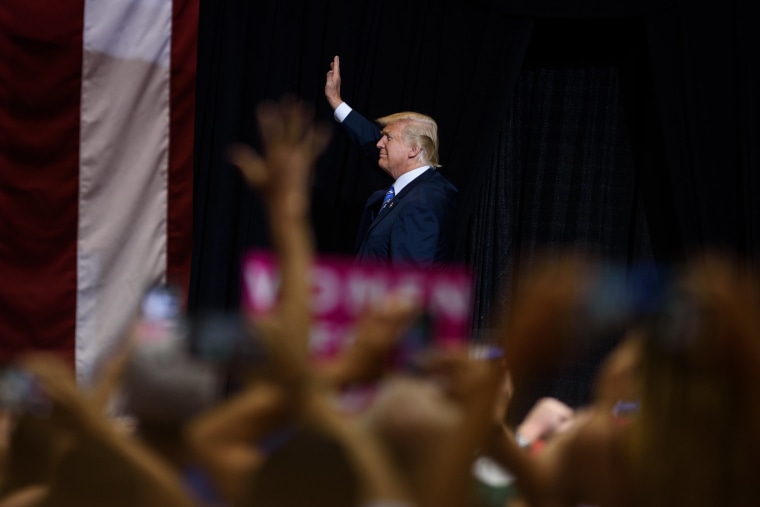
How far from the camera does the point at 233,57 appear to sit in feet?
12.5

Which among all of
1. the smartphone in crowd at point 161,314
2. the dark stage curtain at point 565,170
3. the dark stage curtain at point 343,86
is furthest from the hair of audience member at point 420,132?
the smartphone in crowd at point 161,314

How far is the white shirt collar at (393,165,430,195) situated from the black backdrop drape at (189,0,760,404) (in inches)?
25.8

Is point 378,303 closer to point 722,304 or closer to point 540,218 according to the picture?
point 722,304

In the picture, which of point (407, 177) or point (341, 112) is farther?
point (341, 112)

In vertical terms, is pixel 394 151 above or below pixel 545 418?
above

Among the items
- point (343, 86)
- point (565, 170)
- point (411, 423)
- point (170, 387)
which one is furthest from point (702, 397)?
point (565, 170)

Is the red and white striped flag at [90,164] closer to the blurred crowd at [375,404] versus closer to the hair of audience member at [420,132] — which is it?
→ the hair of audience member at [420,132]

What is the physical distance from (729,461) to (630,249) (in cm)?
377

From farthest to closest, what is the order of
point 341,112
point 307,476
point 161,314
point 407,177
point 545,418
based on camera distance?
point 341,112
point 407,177
point 545,418
point 161,314
point 307,476

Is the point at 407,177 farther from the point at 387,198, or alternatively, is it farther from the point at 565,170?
the point at 565,170

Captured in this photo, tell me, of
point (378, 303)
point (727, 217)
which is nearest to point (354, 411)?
point (378, 303)

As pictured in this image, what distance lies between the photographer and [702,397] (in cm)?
46

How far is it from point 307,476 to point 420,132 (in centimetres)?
299

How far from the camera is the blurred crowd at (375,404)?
43 cm
